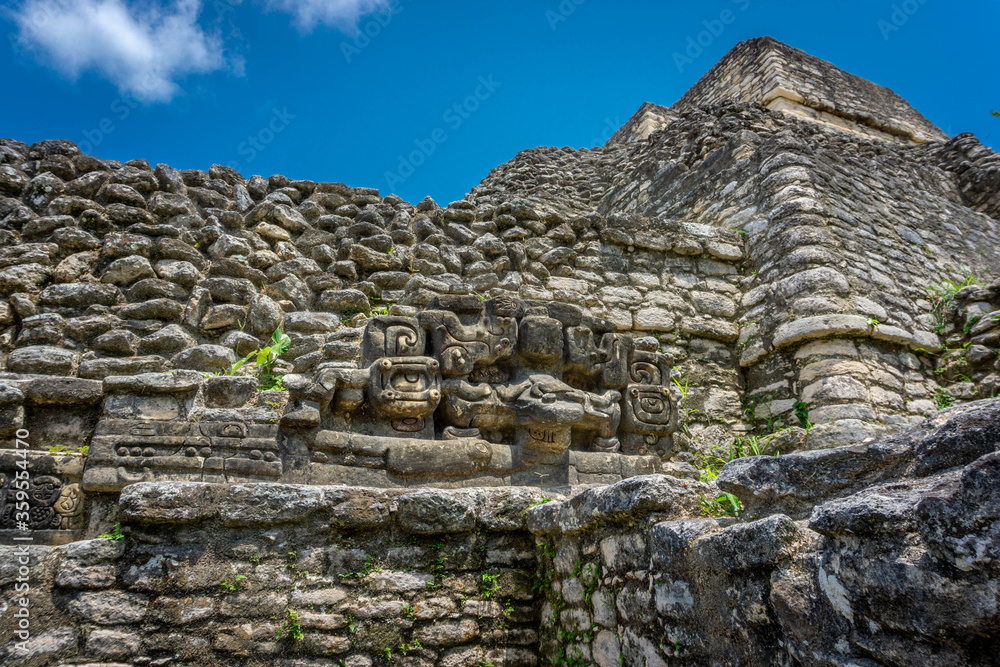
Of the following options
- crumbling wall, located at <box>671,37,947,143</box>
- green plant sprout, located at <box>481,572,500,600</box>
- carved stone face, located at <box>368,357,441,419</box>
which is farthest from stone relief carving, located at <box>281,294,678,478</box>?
crumbling wall, located at <box>671,37,947,143</box>

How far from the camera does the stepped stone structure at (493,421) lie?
5.85 feet

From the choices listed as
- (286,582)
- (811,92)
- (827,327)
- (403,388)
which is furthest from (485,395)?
(811,92)

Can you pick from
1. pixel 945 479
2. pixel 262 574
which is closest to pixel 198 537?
pixel 262 574

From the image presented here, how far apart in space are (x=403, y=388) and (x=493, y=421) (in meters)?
0.59

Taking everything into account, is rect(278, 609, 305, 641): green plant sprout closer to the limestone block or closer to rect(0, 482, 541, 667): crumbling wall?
rect(0, 482, 541, 667): crumbling wall

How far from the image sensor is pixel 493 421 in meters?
3.82

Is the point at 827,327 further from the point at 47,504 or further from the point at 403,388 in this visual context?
the point at 47,504

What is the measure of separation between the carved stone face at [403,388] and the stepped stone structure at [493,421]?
22mm

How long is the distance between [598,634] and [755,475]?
3.21 feet

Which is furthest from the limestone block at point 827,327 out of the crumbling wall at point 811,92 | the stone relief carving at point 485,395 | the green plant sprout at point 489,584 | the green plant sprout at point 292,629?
the crumbling wall at point 811,92

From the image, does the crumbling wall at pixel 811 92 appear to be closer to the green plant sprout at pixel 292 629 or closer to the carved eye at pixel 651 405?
the carved eye at pixel 651 405

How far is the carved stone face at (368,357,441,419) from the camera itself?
3570mm

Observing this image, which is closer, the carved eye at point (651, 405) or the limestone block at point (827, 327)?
the carved eye at point (651, 405)

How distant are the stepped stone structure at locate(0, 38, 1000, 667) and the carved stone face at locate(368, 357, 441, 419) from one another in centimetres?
2
